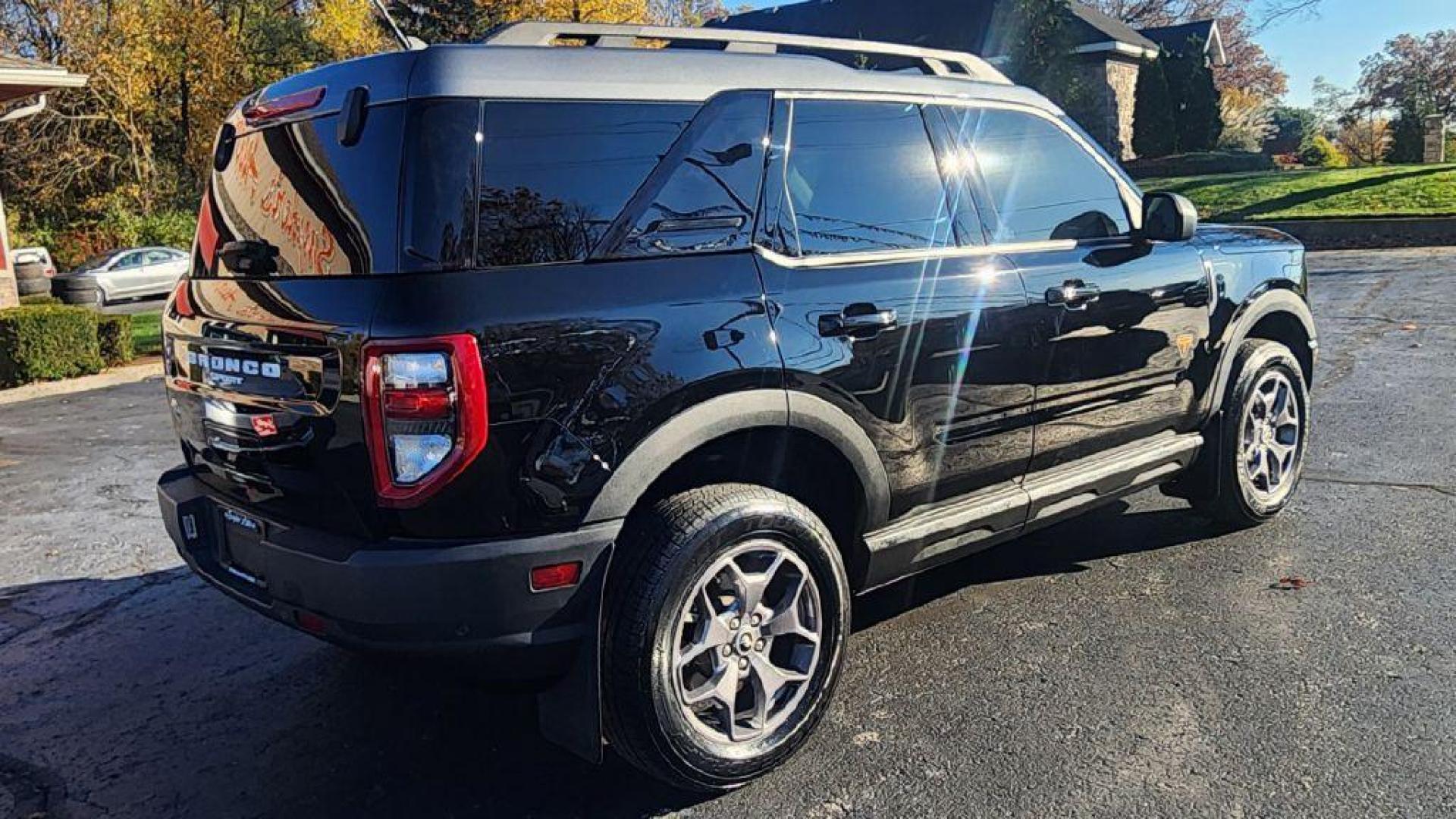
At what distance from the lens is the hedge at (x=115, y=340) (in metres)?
13.0

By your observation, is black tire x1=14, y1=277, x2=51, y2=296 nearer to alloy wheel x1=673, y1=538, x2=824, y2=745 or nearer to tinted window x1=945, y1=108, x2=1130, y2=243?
tinted window x1=945, y1=108, x2=1130, y2=243

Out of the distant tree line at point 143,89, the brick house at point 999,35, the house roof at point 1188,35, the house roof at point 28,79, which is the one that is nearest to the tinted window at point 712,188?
the house roof at point 28,79

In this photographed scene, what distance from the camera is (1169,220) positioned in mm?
4184

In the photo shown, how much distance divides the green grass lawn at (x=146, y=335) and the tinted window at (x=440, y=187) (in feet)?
36.7

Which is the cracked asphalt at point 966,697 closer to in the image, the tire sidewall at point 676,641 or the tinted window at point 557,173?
the tire sidewall at point 676,641

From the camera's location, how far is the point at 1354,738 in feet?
9.97

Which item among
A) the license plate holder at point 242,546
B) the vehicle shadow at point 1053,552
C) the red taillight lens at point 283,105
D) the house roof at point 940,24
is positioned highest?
the house roof at point 940,24

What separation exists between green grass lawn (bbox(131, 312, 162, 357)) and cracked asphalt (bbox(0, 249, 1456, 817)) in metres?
9.52

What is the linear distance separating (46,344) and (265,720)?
424 inches

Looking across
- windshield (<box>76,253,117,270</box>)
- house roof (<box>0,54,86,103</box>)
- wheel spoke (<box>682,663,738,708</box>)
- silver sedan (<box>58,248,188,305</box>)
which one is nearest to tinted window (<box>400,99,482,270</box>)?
wheel spoke (<box>682,663,738,708</box>)

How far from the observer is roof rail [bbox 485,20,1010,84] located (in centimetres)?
299

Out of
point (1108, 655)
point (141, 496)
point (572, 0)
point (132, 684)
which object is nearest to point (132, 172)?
point (572, 0)

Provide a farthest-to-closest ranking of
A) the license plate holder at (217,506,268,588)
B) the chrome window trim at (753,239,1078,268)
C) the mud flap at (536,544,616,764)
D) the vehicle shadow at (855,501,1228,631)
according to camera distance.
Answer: the vehicle shadow at (855,501,1228,631) < the chrome window trim at (753,239,1078,268) < the license plate holder at (217,506,268,588) < the mud flap at (536,544,616,764)

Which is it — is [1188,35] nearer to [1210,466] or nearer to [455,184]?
[1210,466]
